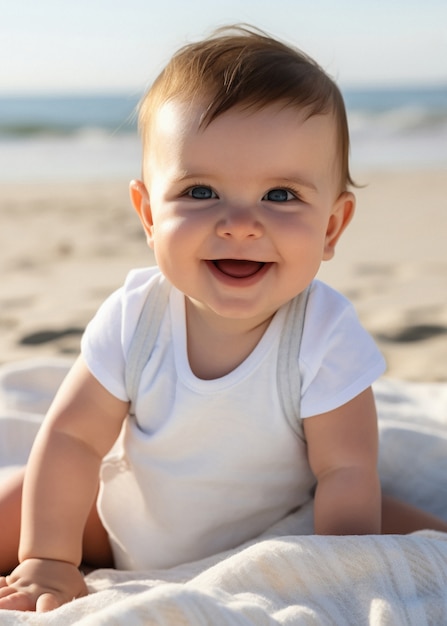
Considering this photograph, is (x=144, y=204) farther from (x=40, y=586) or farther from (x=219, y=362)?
(x=40, y=586)

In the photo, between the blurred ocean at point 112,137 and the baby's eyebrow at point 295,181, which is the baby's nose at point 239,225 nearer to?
the baby's eyebrow at point 295,181

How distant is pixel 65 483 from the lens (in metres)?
1.70

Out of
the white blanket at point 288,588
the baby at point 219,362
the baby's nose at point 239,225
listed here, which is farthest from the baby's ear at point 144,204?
the white blanket at point 288,588

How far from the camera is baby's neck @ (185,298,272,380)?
5.73 feet

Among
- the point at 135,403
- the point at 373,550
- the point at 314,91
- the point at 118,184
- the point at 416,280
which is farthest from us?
the point at 118,184

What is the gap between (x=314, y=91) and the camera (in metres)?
1.62

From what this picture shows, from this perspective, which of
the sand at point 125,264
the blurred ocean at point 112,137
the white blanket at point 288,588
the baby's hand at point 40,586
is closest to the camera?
the white blanket at point 288,588

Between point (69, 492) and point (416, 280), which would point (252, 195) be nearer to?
point (69, 492)

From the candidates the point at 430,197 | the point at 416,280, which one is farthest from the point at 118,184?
the point at 416,280

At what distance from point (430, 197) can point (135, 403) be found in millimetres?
4779

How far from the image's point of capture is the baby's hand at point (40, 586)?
1.52 meters

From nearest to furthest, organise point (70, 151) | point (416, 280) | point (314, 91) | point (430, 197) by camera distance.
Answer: point (314, 91)
point (416, 280)
point (430, 197)
point (70, 151)

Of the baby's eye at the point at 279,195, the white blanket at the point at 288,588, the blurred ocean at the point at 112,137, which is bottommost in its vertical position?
the blurred ocean at the point at 112,137

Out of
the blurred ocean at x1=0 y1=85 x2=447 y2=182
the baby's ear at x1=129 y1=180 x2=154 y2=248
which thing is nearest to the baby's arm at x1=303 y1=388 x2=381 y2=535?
the baby's ear at x1=129 y1=180 x2=154 y2=248
